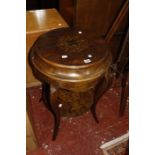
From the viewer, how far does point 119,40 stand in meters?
1.95

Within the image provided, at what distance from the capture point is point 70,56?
1206mm

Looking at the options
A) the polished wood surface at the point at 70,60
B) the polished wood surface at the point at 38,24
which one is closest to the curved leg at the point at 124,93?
the polished wood surface at the point at 70,60

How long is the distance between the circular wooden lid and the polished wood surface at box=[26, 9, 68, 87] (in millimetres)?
251

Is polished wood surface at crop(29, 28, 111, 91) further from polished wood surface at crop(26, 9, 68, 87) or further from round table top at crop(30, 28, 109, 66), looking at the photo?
polished wood surface at crop(26, 9, 68, 87)

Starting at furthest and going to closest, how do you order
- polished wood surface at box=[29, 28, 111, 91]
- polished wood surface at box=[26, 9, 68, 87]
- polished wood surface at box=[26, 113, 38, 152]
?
polished wood surface at box=[26, 9, 68, 87], polished wood surface at box=[26, 113, 38, 152], polished wood surface at box=[29, 28, 111, 91]

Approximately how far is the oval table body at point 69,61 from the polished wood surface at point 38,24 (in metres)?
0.24

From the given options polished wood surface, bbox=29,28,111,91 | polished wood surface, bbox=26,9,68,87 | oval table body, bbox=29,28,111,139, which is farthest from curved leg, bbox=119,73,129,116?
polished wood surface, bbox=26,9,68,87

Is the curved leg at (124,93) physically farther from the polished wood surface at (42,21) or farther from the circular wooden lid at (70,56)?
the polished wood surface at (42,21)

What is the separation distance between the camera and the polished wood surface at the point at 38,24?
1.59m

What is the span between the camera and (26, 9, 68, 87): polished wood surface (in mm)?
1586

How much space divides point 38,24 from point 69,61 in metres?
0.57

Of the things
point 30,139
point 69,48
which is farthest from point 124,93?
point 30,139
